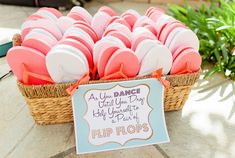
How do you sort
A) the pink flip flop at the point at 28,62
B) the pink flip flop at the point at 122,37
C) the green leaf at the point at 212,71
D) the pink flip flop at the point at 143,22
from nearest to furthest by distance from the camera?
the pink flip flop at the point at 28,62 → the pink flip flop at the point at 122,37 → the pink flip flop at the point at 143,22 → the green leaf at the point at 212,71

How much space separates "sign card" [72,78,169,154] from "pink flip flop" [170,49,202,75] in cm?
7

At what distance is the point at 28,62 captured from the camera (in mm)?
680

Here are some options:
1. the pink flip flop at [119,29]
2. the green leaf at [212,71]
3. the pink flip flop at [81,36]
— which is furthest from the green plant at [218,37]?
the pink flip flop at [81,36]

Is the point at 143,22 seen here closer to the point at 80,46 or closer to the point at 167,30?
the point at 167,30

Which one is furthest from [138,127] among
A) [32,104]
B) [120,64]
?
[32,104]

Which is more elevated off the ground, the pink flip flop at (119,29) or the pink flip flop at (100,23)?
the pink flip flop at (119,29)

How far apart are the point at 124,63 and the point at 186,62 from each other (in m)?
0.17

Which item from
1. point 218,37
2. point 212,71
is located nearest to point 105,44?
point 212,71

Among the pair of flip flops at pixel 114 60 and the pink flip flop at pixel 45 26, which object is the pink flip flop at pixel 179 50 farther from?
the pink flip flop at pixel 45 26

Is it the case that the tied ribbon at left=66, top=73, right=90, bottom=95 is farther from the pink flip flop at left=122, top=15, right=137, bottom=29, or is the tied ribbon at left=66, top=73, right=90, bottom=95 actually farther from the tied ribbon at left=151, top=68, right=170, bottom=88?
the pink flip flop at left=122, top=15, right=137, bottom=29

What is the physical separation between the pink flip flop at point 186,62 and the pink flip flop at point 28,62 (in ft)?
1.11

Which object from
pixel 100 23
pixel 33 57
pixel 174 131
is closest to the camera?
pixel 33 57

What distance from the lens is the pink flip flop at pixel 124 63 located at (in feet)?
2.25

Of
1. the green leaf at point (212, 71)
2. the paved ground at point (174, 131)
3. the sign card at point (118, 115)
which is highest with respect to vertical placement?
the sign card at point (118, 115)
